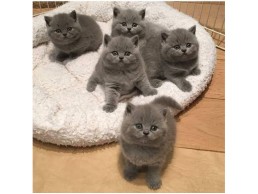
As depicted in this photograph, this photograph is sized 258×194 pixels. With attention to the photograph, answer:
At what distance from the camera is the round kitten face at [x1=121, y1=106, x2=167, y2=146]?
1196 millimetres

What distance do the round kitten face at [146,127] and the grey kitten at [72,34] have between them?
0.87 m

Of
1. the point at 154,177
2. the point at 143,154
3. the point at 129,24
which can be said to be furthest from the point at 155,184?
the point at 129,24

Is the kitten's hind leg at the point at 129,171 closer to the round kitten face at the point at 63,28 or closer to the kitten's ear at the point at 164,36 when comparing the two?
the kitten's ear at the point at 164,36

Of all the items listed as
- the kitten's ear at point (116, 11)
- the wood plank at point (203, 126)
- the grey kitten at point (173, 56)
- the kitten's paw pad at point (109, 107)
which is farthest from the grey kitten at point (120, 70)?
the kitten's ear at point (116, 11)

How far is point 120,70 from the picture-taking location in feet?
5.36

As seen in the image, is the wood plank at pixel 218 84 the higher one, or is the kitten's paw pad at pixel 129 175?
the wood plank at pixel 218 84

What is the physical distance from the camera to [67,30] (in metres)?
1.88

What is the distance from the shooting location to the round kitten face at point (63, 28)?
1863mm

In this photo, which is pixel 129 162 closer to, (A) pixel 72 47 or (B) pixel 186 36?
(B) pixel 186 36

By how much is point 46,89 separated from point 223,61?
1.15m

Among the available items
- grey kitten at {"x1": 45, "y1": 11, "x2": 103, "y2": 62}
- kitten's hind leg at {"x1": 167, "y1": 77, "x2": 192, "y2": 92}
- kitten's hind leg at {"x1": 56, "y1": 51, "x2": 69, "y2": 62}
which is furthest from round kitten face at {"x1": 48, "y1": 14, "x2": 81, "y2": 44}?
kitten's hind leg at {"x1": 167, "y1": 77, "x2": 192, "y2": 92}

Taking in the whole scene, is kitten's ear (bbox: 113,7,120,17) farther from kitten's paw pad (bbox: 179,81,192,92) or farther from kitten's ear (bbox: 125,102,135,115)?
kitten's ear (bbox: 125,102,135,115)

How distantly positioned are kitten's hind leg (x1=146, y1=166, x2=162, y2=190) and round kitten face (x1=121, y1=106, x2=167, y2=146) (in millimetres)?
180

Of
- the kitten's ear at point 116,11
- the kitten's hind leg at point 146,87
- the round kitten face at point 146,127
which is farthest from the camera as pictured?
the kitten's ear at point 116,11
